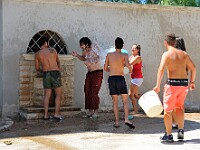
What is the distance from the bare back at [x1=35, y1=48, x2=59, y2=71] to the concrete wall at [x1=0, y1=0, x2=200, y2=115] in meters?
0.61

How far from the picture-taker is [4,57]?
949 centimetres

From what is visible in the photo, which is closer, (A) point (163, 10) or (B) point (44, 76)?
(B) point (44, 76)

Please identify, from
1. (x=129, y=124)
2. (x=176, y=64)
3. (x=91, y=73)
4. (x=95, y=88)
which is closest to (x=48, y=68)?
(x=91, y=73)

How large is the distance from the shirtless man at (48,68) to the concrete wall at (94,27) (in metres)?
0.58

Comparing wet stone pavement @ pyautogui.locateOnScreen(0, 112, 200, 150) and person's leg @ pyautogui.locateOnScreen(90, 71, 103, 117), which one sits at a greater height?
person's leg @ pyautogui.locateOnScreen(90, 71, 103, 117)

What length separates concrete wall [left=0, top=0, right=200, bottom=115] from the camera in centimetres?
958

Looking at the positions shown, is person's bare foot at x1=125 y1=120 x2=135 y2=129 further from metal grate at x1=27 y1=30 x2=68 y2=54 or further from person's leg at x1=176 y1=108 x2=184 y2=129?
metal grate at x1=27 y1=30 x2=68 y2=54

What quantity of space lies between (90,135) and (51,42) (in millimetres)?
3325

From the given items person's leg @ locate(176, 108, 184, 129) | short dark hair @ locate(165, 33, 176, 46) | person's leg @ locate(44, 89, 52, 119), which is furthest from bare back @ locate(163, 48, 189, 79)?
person's leg @ locate(44, 89, 52, 119)

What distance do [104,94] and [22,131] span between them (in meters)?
3.04

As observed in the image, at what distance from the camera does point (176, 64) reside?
21.6ft

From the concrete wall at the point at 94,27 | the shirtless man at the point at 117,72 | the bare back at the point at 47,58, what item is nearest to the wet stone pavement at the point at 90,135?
the shirtless man at the point at 117,72

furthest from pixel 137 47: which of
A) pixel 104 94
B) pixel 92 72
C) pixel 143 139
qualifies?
pixel 143 139

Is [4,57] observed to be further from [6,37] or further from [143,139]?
[143,139]
